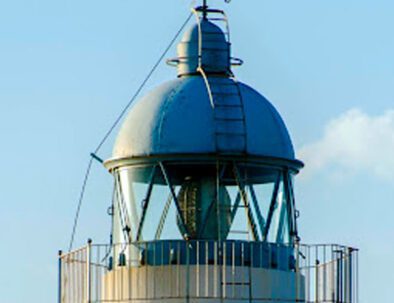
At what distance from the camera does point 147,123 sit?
53562mm

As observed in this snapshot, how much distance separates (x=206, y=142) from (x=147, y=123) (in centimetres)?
111

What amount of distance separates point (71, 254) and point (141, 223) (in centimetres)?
130

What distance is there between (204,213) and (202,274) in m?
1.25

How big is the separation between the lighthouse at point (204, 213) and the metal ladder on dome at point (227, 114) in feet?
0.06

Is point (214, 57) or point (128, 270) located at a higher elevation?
point (214, 57)

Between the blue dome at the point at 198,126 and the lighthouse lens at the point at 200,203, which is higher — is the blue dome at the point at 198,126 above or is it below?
above

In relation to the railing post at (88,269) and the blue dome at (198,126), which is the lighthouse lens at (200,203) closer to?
the blue dome at (198,126)

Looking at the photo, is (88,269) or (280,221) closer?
(88,269)

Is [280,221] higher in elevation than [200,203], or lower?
lower

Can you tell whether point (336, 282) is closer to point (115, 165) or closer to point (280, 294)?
point (280, 294)

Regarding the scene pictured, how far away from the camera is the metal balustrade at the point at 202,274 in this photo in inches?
2077

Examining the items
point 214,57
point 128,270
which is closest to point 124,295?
point 128,270

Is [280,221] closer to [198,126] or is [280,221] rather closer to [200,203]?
[200,203]

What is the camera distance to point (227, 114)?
175 feet
